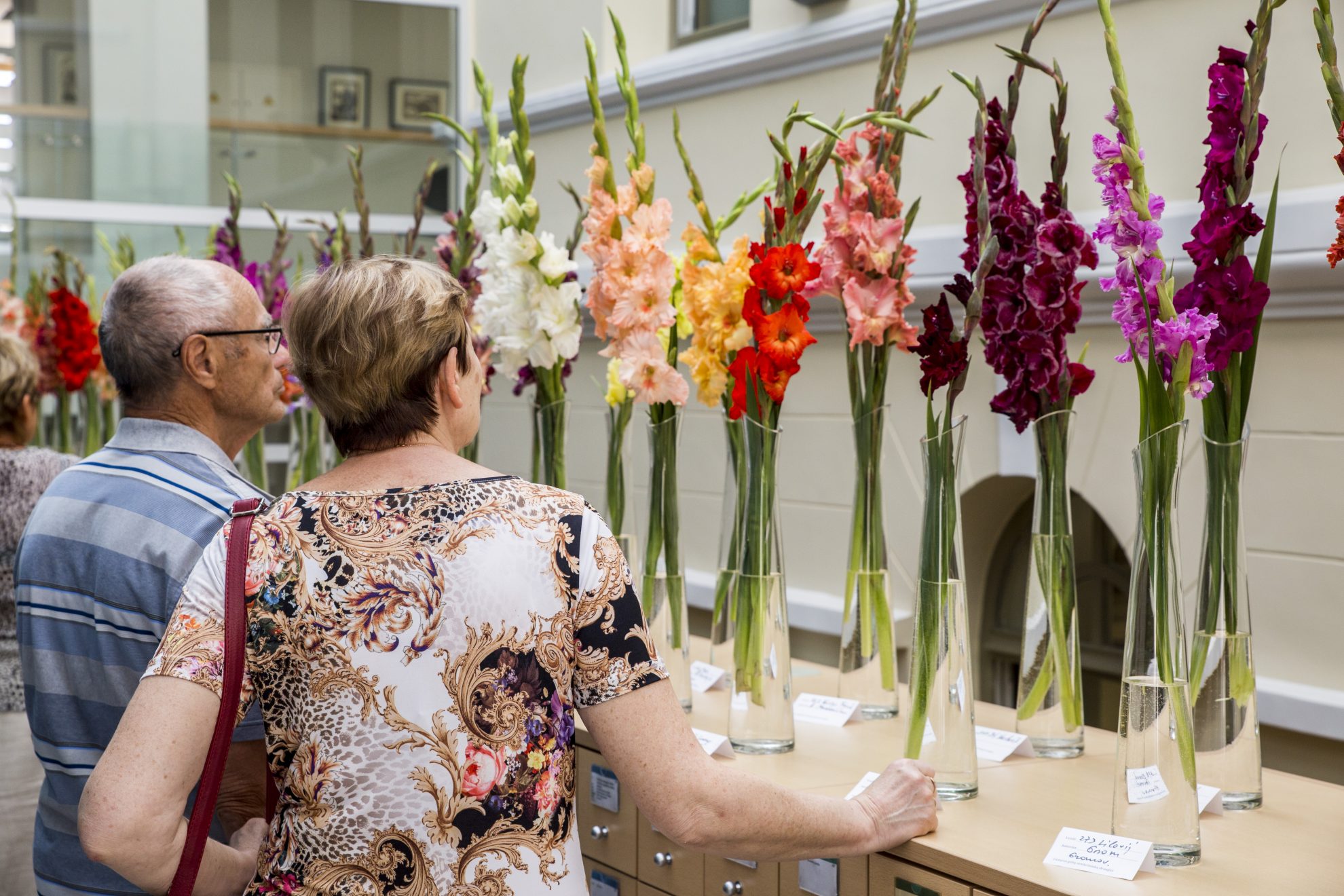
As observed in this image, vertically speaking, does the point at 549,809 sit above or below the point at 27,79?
below

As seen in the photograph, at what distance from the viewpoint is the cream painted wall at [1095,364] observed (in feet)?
8.43

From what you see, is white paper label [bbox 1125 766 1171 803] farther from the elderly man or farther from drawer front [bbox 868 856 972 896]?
the elderly man

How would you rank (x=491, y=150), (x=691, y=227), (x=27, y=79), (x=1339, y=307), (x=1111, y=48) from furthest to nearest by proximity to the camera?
(x=27, y=79), (x=1339, y=307), (x=491, y=150), (x=691, y=227), (x=1111, y=48)

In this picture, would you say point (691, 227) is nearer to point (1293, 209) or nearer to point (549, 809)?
point (549, 809)

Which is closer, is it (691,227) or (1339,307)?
(691,227)

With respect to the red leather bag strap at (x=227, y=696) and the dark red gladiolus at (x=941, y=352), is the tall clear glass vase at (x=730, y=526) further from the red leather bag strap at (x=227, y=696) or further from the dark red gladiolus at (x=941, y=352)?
the red leather bag strap at (x=227, y=696)

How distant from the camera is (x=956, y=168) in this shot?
10.8 ft

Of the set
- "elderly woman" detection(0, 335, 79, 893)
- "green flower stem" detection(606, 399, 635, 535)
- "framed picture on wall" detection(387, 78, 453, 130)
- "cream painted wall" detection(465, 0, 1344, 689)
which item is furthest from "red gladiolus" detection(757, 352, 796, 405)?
"framed picture on wall" detection(387, 78, 453, 130)

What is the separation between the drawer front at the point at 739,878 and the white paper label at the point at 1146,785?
0.48 meters

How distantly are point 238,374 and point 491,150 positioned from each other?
74cm

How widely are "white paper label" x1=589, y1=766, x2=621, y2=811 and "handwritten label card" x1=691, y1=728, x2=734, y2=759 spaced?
17cm

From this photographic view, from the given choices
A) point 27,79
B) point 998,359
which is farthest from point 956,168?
point 27,79

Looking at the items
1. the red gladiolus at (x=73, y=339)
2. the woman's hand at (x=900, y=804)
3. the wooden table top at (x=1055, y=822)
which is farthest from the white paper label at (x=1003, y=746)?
the red gladiolus at (x=73, y=339)

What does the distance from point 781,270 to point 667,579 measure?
2.14 ft
